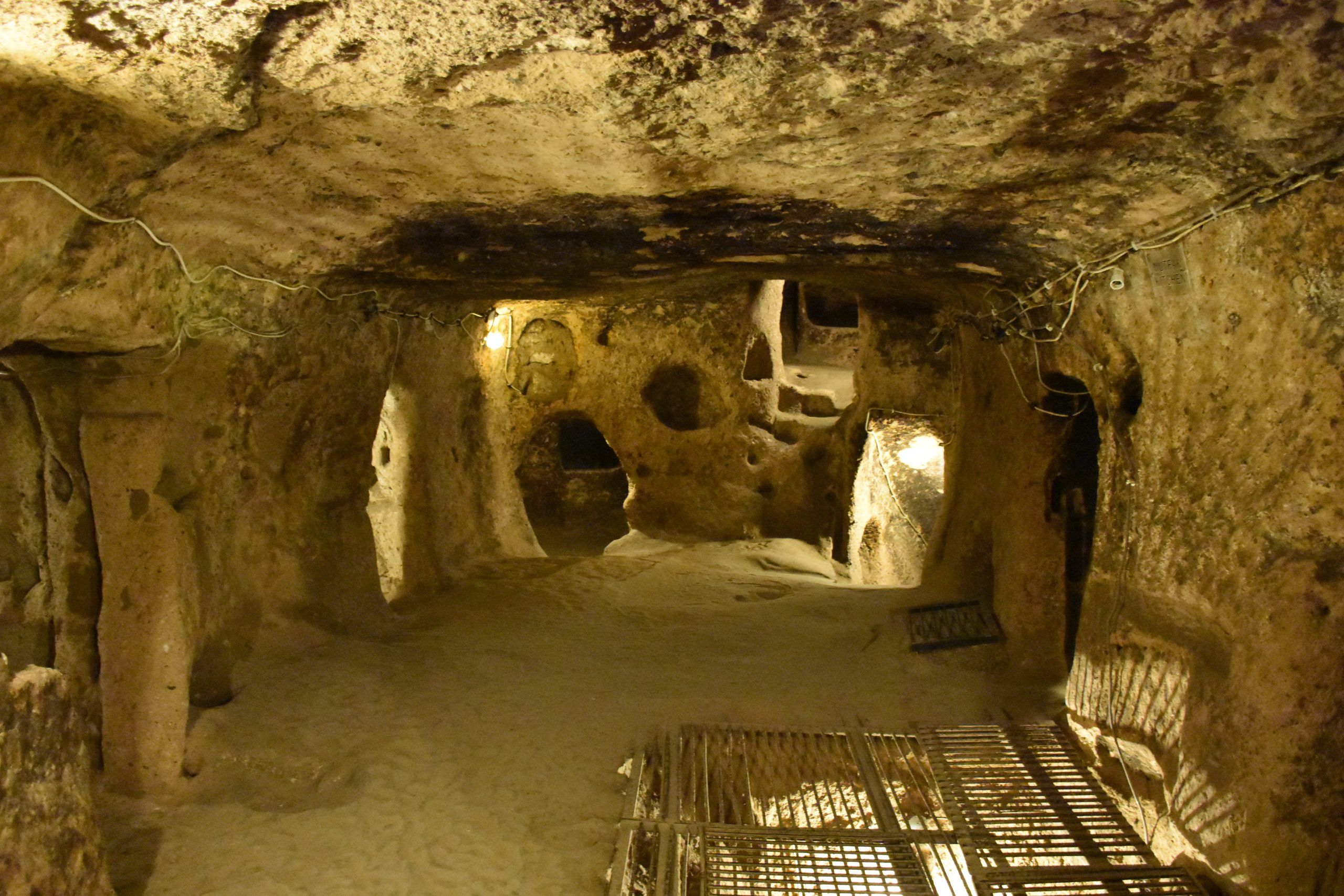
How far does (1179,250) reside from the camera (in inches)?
122

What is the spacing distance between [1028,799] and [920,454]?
23.3ft

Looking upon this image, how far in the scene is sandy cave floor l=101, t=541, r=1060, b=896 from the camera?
3.29 m

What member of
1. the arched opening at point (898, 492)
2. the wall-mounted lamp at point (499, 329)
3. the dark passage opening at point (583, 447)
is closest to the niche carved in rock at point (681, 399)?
the wall-mounted lamp at point (499, 329)

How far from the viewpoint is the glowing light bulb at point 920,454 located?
1044cm

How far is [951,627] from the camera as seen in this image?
5.69 metres

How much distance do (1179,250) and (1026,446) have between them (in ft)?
7.15

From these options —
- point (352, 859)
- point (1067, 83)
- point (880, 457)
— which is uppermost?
point (1067, 83)

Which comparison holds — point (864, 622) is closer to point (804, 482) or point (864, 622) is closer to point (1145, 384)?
point (1145, 384)

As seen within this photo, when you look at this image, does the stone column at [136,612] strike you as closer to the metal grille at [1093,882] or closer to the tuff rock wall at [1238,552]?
the metal grille at [1093,882]

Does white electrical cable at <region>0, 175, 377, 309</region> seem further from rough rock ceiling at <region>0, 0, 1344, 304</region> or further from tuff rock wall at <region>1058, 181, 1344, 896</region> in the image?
tuff rock wall at <region>1058, 181, 1344, 896</region>

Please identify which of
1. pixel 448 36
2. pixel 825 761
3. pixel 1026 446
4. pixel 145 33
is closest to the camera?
pixel 145 33

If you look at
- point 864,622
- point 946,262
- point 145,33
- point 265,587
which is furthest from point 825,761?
point 145,33

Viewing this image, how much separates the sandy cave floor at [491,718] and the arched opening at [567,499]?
6.82 meters

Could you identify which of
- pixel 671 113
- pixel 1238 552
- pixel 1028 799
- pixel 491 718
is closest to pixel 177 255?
pixel 671 113
